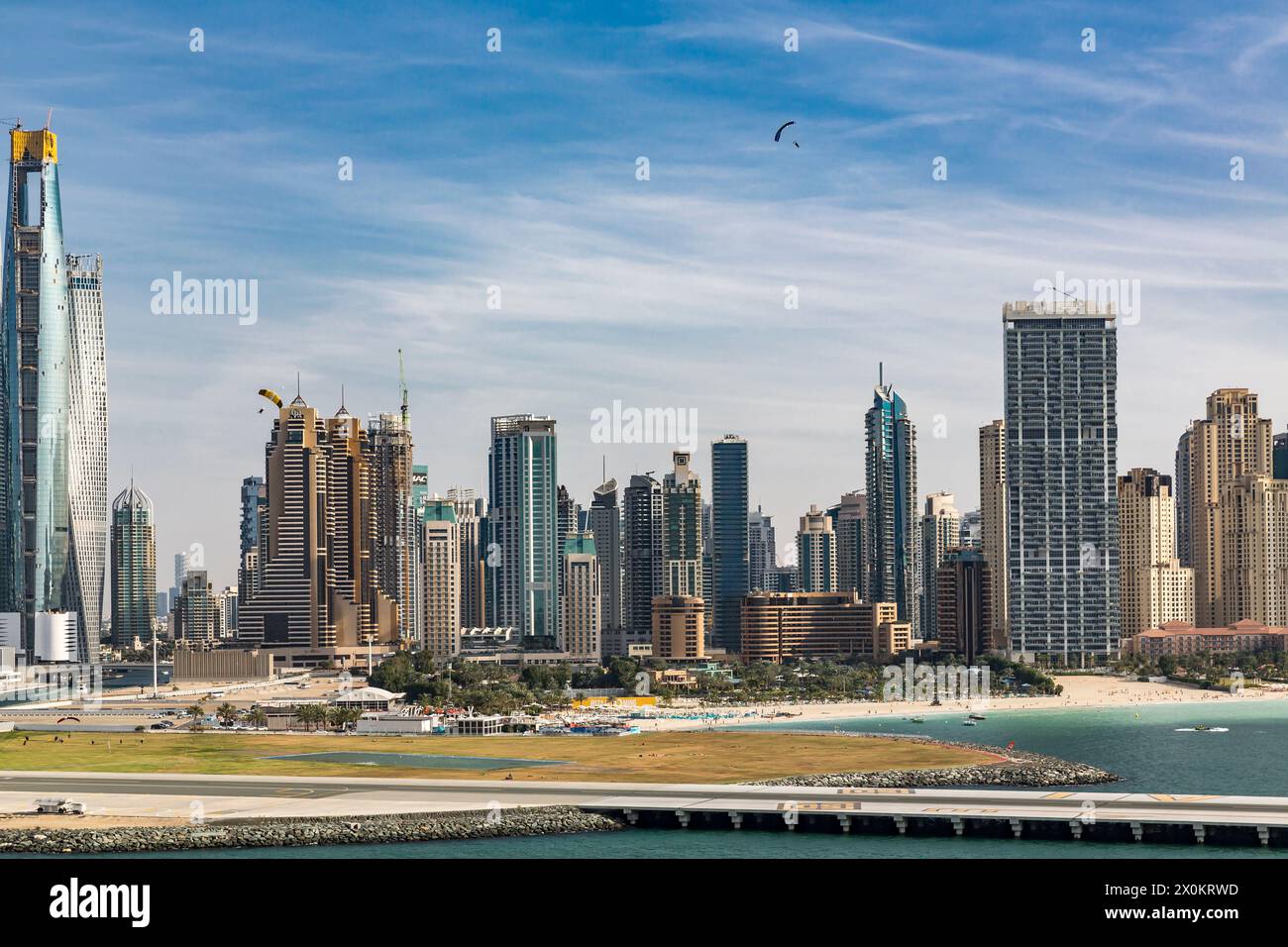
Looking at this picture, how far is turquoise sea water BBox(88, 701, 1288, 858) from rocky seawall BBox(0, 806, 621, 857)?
0.85 m

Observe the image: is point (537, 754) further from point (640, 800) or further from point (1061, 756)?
point (1061, 756)

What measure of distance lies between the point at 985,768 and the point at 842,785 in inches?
558

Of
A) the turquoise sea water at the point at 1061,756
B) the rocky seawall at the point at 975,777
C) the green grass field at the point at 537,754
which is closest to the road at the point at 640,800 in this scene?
the turquoise sea water at the point at 1061,756

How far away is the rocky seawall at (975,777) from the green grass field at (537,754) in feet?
10.6

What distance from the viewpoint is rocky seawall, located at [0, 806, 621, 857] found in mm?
73312

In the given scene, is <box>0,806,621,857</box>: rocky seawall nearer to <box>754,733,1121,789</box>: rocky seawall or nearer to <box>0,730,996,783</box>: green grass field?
<box>0,730,996,783</box>: green grass field

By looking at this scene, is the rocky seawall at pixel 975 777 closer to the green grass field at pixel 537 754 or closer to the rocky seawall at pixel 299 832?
the green grass field at pixel 537 754

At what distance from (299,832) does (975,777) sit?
46.0m

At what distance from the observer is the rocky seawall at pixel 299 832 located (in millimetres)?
73312

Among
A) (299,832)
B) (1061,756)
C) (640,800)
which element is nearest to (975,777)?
(640,800)

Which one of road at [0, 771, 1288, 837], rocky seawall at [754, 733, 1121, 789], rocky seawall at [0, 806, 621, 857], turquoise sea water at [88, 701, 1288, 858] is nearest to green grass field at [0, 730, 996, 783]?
rocky seawall at [754, 733, 1121, 789]
